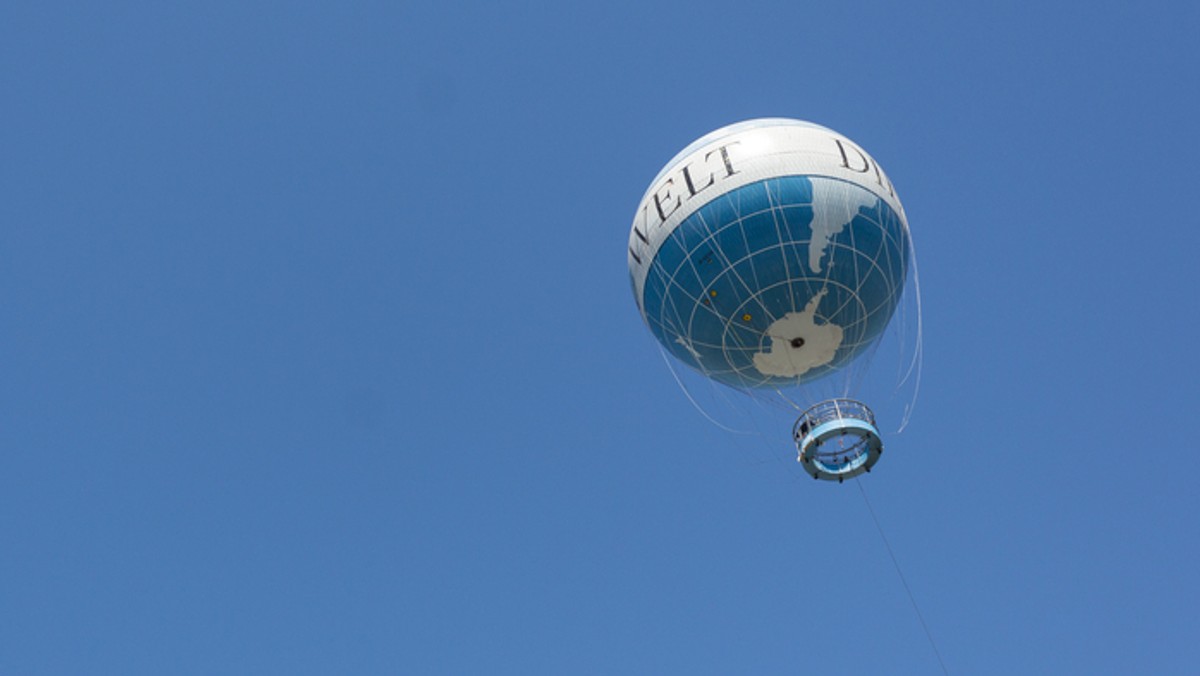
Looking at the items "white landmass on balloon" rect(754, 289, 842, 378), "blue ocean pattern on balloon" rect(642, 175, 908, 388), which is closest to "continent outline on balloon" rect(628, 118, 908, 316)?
"blue ocean pattern on balloon" rect(642, 175, 908, 388)

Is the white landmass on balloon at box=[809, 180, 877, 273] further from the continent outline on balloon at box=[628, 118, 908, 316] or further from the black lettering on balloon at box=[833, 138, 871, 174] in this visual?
the black lettering on balloon at box=[833, 138, 871, 174]

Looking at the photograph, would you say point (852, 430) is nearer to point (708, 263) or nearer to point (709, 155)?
point (708, 263)

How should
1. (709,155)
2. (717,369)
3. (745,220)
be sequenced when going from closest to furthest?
(745,220)
(709,155)
(717,369)

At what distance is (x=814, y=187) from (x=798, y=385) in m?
6.50

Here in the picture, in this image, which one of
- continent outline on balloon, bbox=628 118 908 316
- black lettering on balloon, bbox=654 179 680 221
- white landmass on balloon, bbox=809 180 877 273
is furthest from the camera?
black lettering on balloon, bbox=654 179 680 221

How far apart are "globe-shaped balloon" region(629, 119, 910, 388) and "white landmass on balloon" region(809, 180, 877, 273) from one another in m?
0.03

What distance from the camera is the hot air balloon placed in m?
23.6

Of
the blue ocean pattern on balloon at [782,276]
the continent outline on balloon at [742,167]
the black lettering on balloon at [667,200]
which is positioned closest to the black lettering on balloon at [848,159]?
the continent outline on balloon at [742,167]

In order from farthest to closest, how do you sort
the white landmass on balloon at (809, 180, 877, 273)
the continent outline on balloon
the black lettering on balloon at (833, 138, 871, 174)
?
the black lettering on balloon at (833, 138, 871, 174) < the continent outline on balloon < the white landmass on balloon at (809, 180, 877, 273)

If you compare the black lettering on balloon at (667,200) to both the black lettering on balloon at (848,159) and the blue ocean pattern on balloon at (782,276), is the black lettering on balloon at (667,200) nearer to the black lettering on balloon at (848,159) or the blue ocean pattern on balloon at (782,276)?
the blue ocean pattern on balloon at (782,276)

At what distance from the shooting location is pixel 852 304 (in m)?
24.8

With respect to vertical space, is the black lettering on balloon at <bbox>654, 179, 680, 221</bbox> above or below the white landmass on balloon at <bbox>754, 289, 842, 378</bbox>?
above

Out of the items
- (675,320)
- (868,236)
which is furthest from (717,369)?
(868,236)

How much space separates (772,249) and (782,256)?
1.08ft
